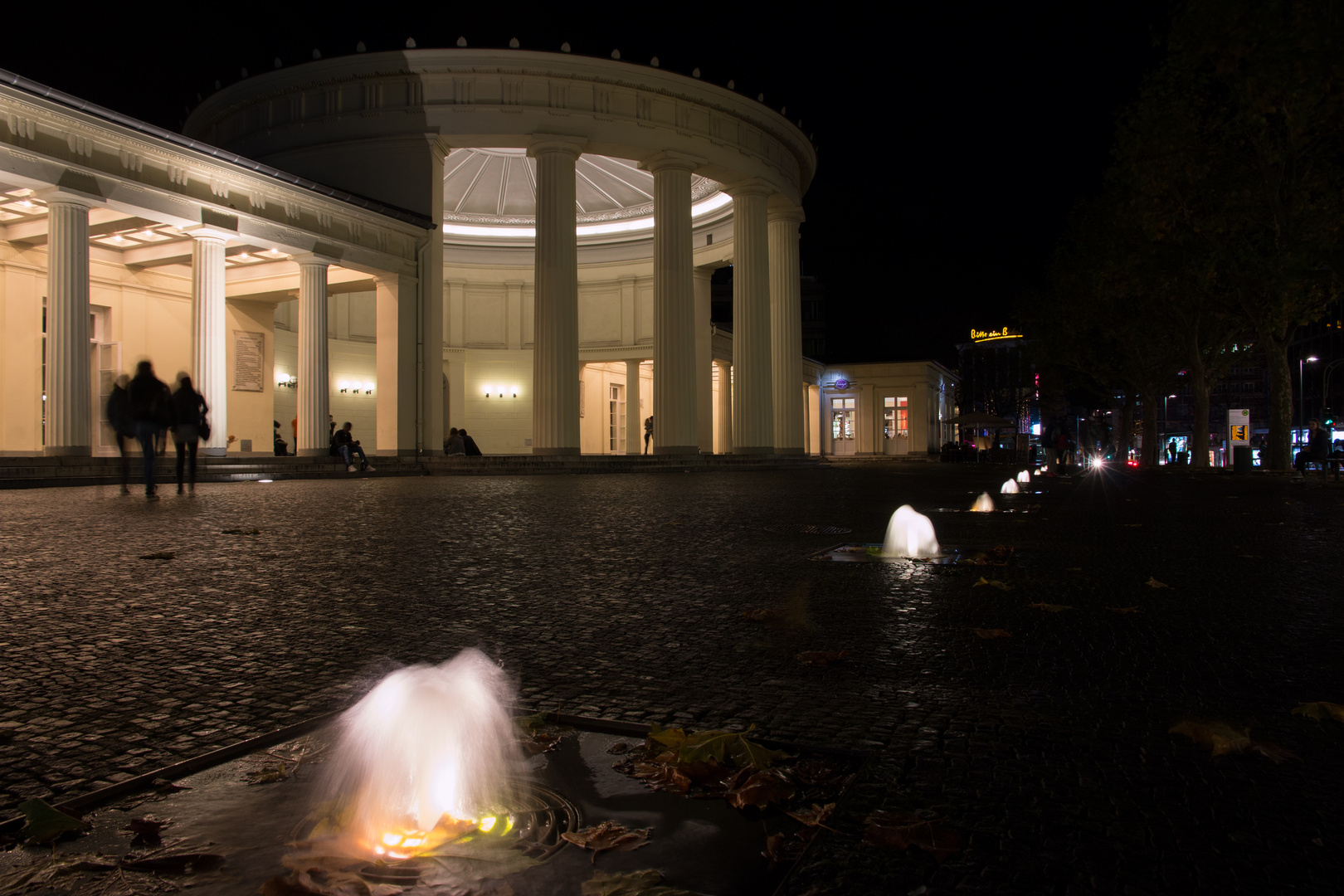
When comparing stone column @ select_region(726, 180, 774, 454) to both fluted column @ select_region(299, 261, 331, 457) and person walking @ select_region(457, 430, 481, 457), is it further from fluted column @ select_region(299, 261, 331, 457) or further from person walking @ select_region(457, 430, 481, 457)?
fluted column @ select_region(299, 261, 331, 457)

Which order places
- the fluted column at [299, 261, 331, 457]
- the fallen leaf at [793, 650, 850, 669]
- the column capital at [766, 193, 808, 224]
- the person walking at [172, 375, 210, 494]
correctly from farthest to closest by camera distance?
the column capital at [766, 193, 808, 224], the fluted column at [299, 261, 331, 457], the person walking at [172, 375, 210, 494], the fallen leaf at [793, 650, 850, 669]

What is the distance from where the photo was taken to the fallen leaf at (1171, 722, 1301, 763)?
79.8 inches

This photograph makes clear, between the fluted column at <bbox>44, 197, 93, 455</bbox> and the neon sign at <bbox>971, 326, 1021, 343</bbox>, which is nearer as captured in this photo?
the fluted column at <bbox>44, 197, 93, 455</bbox>

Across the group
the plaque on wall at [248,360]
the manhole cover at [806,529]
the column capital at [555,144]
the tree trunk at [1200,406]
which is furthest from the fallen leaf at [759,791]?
the tree trunk at [1200,406]

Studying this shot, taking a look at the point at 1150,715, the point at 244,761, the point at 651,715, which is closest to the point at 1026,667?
the point at 1150,715

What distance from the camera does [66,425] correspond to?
1855cm

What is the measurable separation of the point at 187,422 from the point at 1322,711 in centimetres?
1491

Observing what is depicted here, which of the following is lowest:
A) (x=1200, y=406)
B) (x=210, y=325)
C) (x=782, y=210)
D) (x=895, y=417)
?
(x=1200, y=406)

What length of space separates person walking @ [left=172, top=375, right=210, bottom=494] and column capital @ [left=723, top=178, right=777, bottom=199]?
77.0ft

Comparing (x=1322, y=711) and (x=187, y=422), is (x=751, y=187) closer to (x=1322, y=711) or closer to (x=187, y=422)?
(x=187, y=422)

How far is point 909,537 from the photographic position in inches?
243

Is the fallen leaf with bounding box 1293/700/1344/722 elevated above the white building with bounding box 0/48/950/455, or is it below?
below

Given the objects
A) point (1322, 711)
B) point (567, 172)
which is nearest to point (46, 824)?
point (1322, 711)

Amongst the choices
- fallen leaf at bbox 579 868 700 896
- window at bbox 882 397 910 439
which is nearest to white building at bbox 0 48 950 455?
fallen leaf at bbox 579 868 700 896
